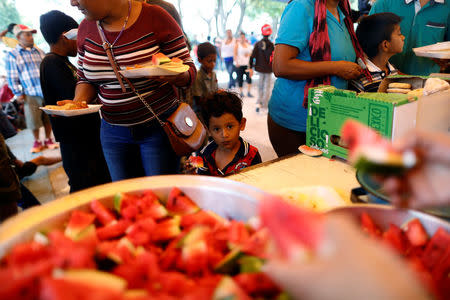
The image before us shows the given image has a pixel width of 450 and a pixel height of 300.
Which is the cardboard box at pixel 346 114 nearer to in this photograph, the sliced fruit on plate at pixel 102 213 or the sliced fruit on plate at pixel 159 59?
the sliced fruit on plate at pixel 159 59

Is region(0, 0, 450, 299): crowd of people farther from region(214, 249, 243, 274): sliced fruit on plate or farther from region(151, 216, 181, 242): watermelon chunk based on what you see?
region(214, 249, 243, 274): sliced fruit on plate

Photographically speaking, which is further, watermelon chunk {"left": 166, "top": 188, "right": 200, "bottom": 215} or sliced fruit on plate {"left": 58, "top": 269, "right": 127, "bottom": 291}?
watermelon chunk {"left": 166, "top": 188, "right": 200, "bottom": 215}

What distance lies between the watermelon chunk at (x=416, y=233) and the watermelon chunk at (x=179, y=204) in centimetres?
55

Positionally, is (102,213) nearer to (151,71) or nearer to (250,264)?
(250,264)

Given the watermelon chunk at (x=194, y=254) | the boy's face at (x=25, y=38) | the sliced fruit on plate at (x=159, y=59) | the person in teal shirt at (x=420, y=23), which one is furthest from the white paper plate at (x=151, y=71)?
the boy's face at (x=25, y=38)

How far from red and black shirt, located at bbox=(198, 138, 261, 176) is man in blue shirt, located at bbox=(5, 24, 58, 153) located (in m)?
4.03

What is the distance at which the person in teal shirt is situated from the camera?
2.35m

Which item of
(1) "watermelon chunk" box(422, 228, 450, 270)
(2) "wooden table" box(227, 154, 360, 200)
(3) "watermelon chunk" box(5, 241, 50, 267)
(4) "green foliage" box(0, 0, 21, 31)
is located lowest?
(2) "wooden table" box(227, 154, 360, 200)

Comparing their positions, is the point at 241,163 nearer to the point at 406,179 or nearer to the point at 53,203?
the point at 53,203

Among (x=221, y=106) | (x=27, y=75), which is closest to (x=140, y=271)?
(x=221, y=106)

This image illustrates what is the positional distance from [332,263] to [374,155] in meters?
0.18

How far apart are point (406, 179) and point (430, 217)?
367 millimetres

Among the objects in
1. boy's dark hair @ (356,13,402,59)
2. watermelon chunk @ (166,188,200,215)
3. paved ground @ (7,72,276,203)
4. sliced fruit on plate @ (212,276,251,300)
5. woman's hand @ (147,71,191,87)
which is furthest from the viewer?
paved ground @ (7,72,276,203)

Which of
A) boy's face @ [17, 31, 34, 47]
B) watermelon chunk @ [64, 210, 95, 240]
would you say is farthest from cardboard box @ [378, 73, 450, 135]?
boy's face @ [17, 31, 34, 47]
